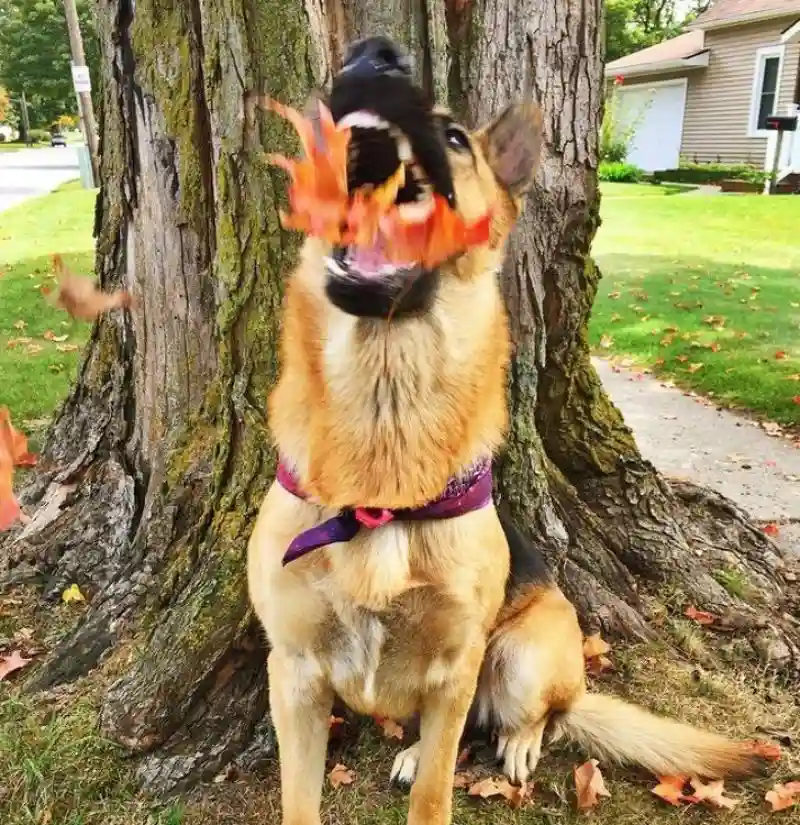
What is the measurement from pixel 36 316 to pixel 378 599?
325 inches

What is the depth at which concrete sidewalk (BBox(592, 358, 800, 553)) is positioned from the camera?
5496 millimetres

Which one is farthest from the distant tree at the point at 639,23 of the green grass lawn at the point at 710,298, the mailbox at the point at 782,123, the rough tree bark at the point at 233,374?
the rough tree bark at the point at 233,374

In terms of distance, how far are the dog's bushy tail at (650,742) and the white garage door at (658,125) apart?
31911 mm

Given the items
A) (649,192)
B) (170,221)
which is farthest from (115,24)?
(649,192)

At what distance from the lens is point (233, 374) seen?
3059mm

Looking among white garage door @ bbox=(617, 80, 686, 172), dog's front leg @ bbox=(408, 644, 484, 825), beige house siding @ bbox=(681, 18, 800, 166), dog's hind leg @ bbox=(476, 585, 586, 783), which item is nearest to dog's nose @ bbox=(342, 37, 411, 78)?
dog's front leg @ bbox=(408, 644, 484, 825)

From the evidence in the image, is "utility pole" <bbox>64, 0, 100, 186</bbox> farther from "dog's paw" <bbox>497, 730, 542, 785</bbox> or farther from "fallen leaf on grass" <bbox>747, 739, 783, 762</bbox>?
"fallen leaf on grass" <bbox>747, 739, 783, 762</bbox>

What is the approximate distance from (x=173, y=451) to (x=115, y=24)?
1625mm

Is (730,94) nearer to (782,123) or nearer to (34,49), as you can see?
(782,123)

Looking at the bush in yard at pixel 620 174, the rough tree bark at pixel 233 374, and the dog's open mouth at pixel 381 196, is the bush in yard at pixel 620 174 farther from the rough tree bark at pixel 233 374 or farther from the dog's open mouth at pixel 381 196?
the dog's open mouth at pixel 381 196

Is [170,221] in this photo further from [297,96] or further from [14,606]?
[14,606]

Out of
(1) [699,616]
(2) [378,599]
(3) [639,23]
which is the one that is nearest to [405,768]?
(2) [378,599]

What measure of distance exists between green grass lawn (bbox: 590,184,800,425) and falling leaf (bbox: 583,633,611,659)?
426 centimetres

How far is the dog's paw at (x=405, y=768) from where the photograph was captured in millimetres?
3037
